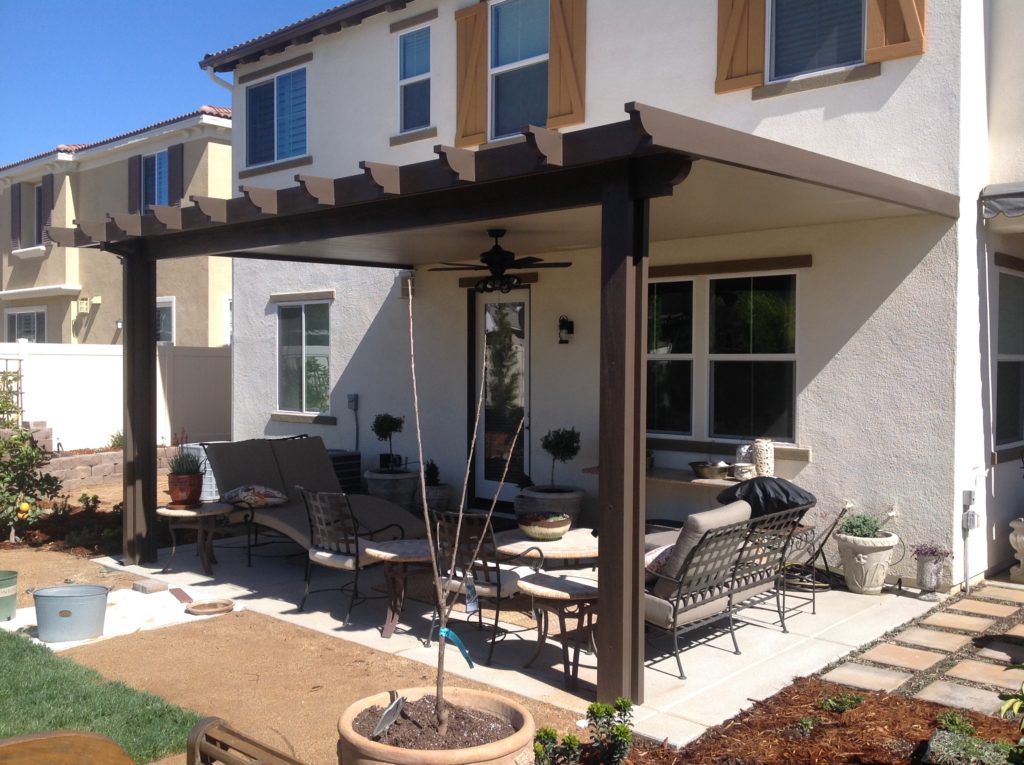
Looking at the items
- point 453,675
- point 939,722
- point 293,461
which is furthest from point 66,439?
point 939,722

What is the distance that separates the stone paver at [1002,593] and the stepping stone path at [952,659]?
0.26 meters

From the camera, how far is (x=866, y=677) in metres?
5.78

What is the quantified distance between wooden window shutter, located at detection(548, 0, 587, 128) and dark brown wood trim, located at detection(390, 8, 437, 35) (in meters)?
1.96

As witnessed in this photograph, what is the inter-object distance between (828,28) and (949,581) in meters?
4.73

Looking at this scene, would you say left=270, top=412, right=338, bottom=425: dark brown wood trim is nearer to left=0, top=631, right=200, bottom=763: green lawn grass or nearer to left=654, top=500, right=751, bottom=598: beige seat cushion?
left=0, top=631, right=200, bottom=763: green lawn grass

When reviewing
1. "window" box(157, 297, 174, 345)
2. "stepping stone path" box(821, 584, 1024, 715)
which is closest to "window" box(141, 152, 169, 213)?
"window" box(157, 297, 174, 345)

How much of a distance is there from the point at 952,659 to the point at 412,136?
8299 mm

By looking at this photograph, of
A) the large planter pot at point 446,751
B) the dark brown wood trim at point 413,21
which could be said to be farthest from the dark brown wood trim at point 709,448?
the dark brown wood trim at point 413,21

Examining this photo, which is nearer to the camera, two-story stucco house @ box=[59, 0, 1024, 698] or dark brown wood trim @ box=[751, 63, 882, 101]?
two-story stucco house @ box=[59, 0, 1024, 698]

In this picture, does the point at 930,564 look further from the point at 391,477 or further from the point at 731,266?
the point at 391,477

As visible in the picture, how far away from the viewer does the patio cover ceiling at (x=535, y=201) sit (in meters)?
5.20

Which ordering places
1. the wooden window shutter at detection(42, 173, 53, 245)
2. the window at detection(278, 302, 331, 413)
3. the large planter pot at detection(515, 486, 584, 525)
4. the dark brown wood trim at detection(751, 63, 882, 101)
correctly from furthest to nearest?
1. the wooden window shutter at detection(42, 173, 53, 245)
2. the window at detection(278, 302, 331, 413)
3. the large planter pot at detection(515, 486, 584, 525)
4. the dark brown wood trim at detection(751, 63, 882, 101)

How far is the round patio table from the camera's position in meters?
6.60

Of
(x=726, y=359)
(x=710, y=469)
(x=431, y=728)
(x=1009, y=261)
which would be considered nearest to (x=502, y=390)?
(x=726, y=359)
